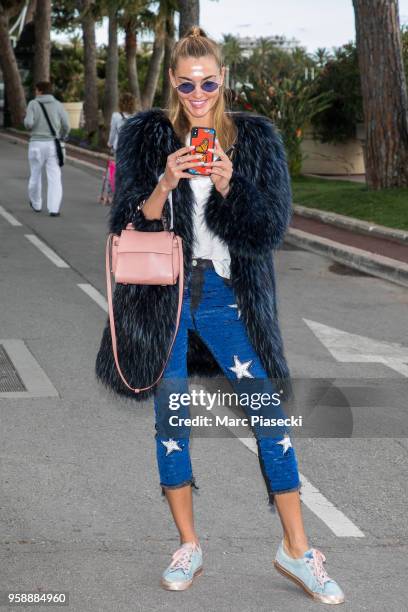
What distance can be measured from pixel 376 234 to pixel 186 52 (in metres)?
12.5

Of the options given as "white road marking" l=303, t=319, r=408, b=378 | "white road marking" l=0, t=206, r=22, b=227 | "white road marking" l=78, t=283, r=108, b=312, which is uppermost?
"white road marking" l=303, t=319, r=408, b=378

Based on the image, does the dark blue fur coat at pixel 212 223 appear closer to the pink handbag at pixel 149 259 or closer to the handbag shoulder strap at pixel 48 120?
the pink handbag at pixel 149 259

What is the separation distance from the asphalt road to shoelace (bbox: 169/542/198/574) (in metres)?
0.10

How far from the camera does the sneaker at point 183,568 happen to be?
448cm

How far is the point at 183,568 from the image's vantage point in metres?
4.50

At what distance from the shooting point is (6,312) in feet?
34.6

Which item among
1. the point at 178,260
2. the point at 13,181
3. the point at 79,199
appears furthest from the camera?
the point at 13,181

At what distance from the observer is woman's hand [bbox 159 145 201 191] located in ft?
13.3

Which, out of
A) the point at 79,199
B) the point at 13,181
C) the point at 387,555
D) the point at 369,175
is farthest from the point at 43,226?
the point at 387,555

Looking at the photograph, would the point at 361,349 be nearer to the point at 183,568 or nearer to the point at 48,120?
the point at 183,568

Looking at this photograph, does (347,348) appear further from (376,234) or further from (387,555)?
(376,234)

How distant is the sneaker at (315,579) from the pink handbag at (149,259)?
36.5 inches

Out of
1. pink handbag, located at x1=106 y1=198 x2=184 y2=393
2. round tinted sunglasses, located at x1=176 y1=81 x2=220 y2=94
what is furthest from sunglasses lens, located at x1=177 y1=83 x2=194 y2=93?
pink handbag, located at x1=106 y1=198 x2=184 y2=393

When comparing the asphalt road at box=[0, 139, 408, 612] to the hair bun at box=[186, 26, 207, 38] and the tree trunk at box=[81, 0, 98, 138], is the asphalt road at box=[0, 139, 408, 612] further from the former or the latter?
the tree trunk at box=[81, 0, 98, 138]
